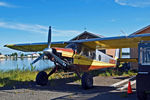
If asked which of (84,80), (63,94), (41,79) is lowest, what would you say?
(63,94)

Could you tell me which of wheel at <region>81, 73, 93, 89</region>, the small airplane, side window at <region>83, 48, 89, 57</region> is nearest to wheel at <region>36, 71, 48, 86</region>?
the small airplane

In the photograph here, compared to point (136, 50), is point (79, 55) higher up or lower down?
lower down

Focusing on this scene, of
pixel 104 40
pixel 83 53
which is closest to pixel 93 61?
pixel 83 53

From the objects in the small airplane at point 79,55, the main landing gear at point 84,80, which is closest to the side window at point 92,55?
the small airplane at point 79,55

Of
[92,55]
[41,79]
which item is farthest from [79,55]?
[41,79]

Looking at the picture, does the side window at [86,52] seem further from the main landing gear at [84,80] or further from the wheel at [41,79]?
the wheel at [41,79]

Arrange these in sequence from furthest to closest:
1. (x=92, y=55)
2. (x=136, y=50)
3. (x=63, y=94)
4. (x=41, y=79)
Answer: (x=136, y=50), (x=92, y=55), (x=41, y=79), (x=63, y=94)

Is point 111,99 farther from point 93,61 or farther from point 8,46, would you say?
point 8,46

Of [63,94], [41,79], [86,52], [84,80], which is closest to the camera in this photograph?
[63,94]

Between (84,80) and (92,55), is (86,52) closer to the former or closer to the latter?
(92,55)

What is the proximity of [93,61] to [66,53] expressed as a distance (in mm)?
3356

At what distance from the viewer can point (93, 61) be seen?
1190 centimetres

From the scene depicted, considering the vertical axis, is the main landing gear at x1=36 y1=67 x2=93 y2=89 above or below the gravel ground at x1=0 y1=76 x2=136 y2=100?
above

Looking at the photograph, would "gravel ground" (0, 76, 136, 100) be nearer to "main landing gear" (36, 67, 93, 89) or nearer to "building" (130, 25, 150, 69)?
"main landing gear" (36, 67, 93, 89)
